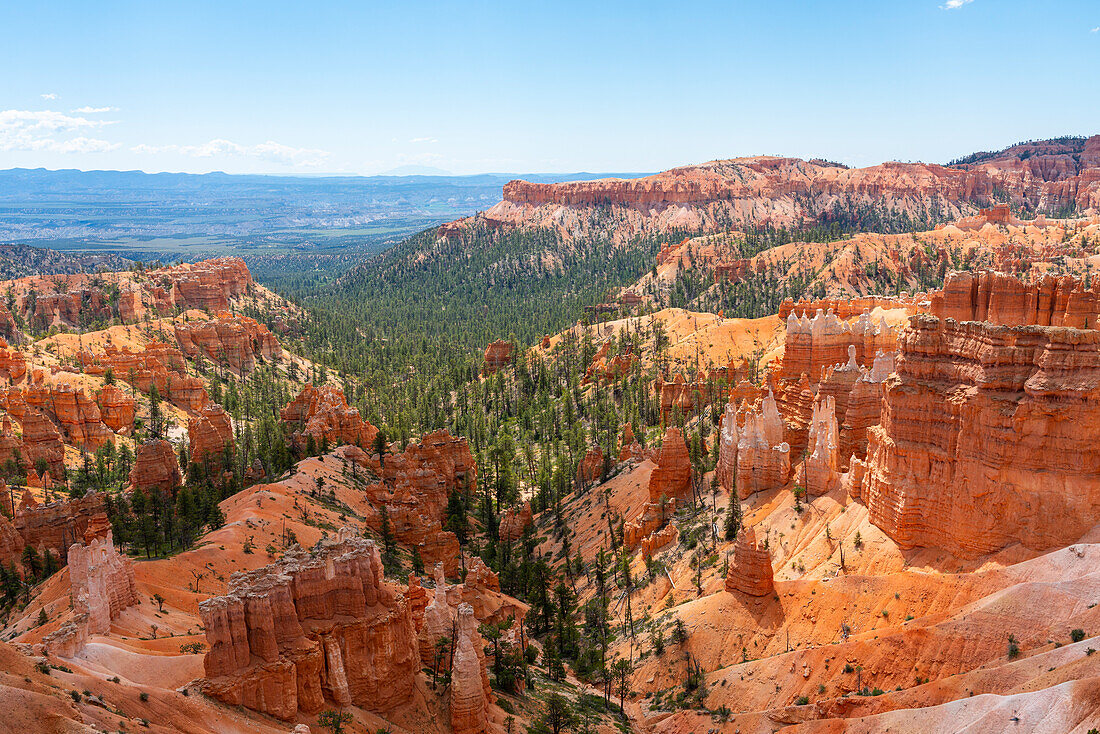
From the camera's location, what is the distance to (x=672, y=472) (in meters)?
67.4

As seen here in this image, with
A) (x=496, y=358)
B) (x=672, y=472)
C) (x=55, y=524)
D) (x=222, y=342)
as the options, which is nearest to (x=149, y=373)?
(x=222, y=342)

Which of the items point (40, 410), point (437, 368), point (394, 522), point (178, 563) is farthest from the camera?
point (437, 368)

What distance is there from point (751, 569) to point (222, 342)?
4656 inches

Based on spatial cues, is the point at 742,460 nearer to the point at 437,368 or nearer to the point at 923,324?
the point at 923,324

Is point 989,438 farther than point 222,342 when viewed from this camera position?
No

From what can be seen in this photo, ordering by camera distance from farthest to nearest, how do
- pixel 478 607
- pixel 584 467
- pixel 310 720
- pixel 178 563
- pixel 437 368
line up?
pixel 437 368 < pixel 584 467 < pixel 478 607 < pixel 178 563 < pixel 310 720

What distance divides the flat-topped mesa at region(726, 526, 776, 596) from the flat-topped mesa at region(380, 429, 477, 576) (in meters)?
24.3

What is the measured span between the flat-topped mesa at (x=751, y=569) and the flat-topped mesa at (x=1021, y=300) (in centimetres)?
1718

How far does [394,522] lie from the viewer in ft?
218

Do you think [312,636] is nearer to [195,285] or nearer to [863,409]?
[863,409]

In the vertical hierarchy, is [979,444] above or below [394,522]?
above

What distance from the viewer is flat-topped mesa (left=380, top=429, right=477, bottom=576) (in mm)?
65438

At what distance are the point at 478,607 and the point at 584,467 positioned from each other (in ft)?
119

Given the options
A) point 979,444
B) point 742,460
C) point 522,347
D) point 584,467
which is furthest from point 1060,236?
point 979,444
